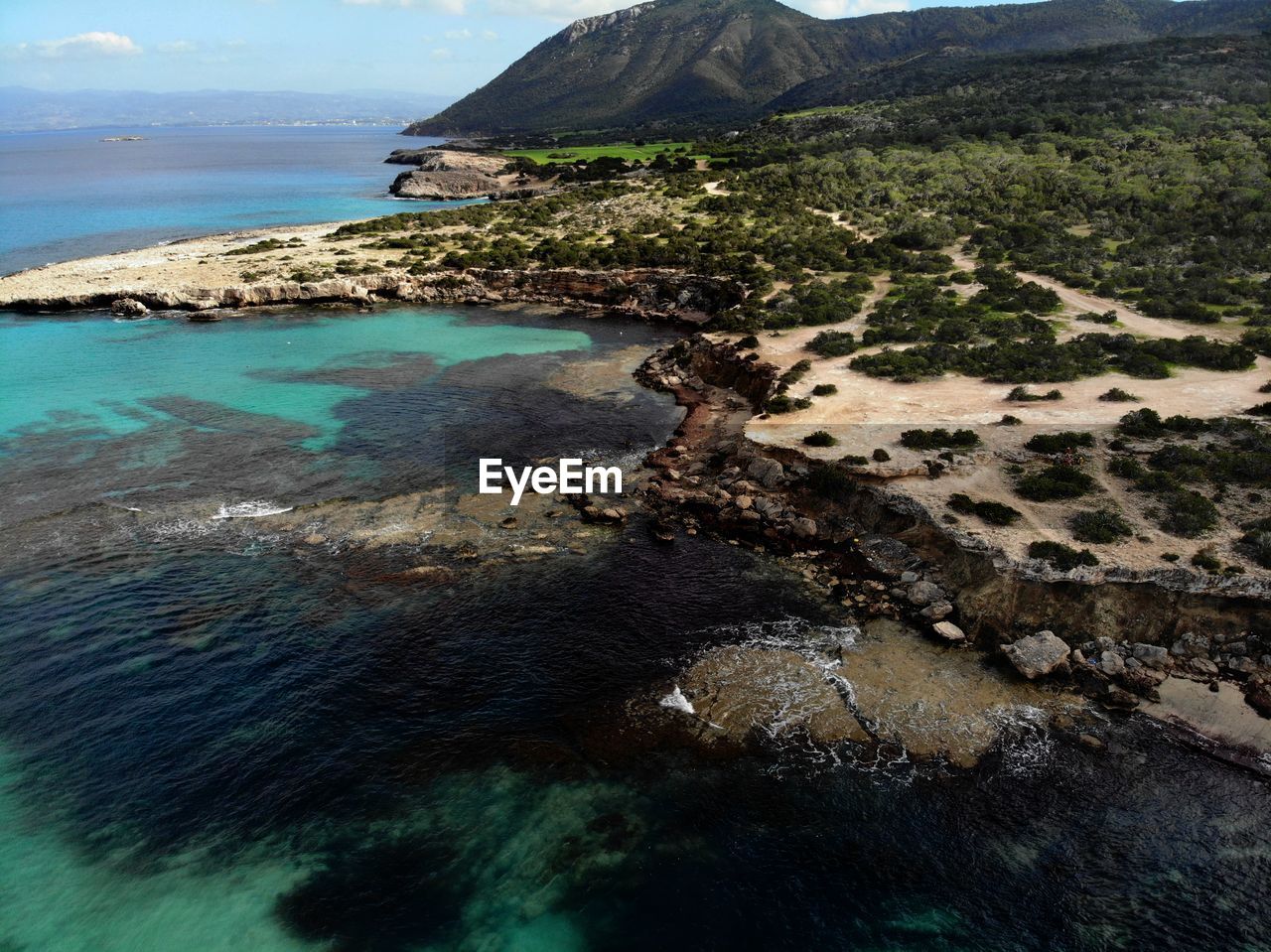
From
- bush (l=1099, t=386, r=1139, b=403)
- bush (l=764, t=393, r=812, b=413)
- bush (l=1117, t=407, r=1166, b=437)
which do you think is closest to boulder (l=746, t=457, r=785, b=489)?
bush (l=764, t=393, r=812, b=413)

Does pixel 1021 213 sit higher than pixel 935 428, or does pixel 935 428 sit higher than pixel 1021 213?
pixel 1021 213

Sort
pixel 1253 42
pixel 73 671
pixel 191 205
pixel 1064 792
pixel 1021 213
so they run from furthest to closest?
pixel 191 205 → pixel 1253 42 → pixel 1021 213 → pixel 73 671 → pixel 1064 792

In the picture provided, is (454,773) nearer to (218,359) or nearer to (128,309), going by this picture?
(218,359)

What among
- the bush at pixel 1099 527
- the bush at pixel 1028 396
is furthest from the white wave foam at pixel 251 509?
the bush at pixel 1028 396

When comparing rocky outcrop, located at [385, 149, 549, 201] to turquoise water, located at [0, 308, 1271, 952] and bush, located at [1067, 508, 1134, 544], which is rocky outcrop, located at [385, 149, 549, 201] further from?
bush, located at [1067, 508, 1134, 544]

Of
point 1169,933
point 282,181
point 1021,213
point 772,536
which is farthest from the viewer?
point 282,181

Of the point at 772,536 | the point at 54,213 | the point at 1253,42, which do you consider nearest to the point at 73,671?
the point at 772,536

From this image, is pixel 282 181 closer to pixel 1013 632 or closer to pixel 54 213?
pixel 54 213
